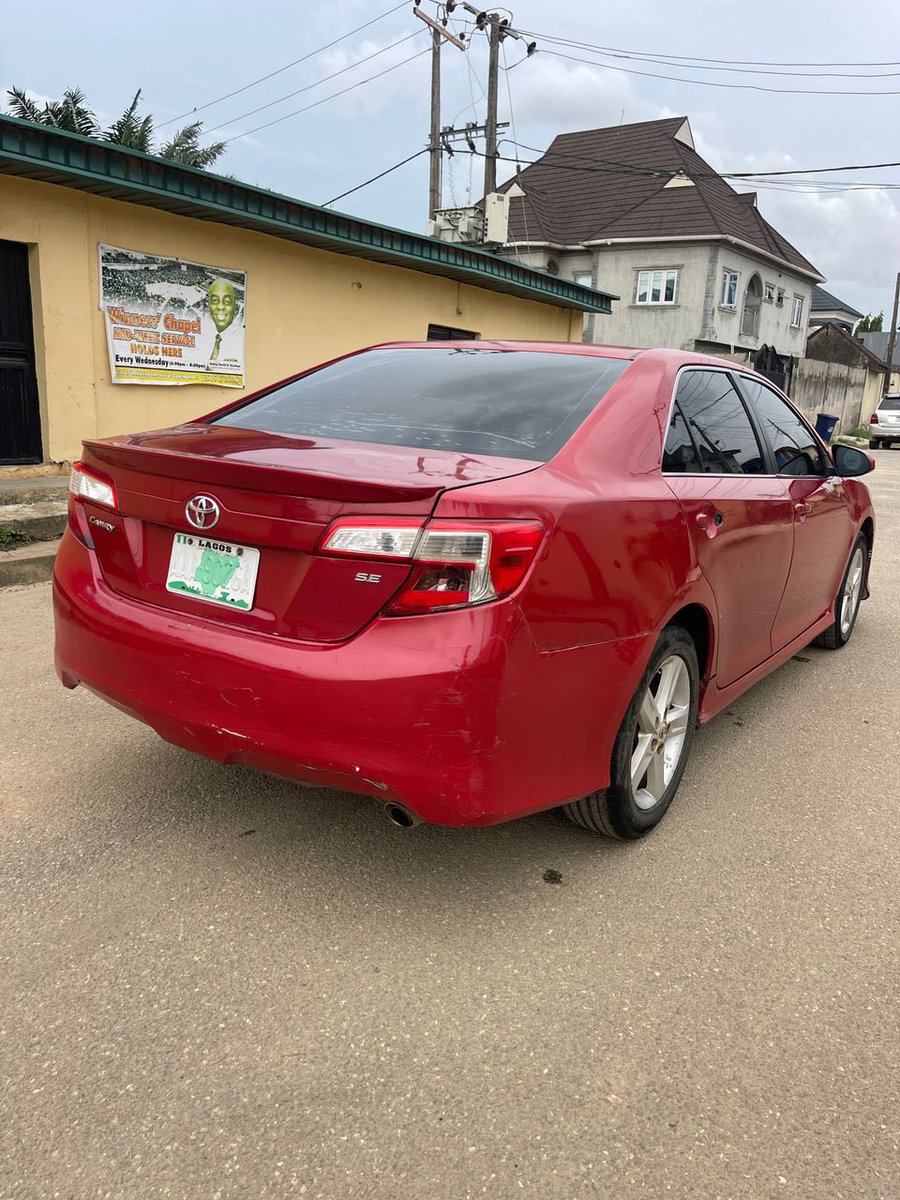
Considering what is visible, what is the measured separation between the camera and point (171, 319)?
30.0ft

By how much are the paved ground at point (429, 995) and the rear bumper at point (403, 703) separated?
0.42m

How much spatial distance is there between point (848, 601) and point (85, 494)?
14.2ft

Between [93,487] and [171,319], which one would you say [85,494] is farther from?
[171,319]

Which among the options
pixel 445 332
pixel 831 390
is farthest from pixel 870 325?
pixel 445 332

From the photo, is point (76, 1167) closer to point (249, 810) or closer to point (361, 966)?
point (361, 966)

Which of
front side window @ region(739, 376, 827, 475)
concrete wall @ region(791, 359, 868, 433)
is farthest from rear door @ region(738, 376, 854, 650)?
concrete wall @ region(791, 359, 868, 433)

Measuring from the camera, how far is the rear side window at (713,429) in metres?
3.07

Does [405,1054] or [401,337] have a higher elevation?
[401,337]

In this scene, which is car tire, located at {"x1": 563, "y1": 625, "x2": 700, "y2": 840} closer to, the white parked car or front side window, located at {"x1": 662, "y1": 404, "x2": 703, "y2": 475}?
front side window, located at {"x1": 662, "y1": 404, "x2": 703, "y2": 475}

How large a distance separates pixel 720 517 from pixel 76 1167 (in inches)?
99.5

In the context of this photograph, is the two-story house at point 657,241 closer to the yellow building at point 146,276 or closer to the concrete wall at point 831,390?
the concrete wall at point 831,390

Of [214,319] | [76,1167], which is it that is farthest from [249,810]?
[214,319]

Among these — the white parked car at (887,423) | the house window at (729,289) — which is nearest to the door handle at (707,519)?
the white parked car at (887,423)

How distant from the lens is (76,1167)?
1.69m
